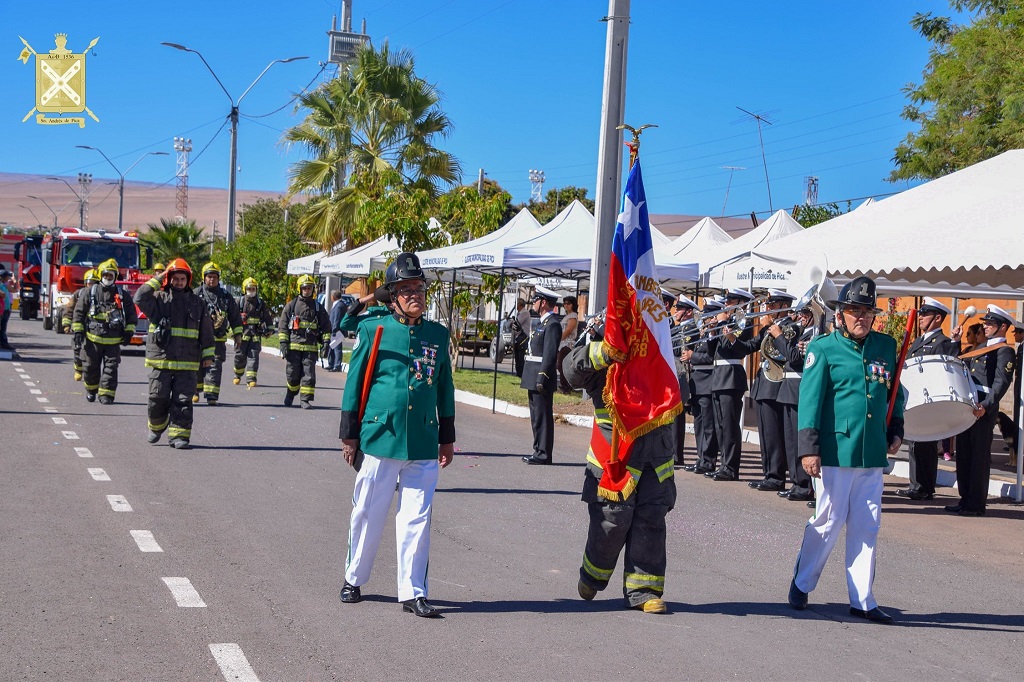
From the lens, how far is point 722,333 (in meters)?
12.6

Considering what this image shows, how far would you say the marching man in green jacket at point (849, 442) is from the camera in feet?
22.8

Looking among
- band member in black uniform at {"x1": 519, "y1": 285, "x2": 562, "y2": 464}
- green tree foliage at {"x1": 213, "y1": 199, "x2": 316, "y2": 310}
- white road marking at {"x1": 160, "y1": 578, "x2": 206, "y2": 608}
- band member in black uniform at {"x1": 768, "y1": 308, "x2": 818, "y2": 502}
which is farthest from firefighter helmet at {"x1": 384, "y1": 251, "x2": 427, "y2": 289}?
green tree foliage at {"x1": 213, "y1": 199, "x2": 316, "y2": 310}

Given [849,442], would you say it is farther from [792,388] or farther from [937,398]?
[792,388]

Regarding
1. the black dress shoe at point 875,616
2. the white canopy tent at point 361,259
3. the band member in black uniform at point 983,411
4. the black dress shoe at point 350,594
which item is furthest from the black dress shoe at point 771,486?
the white canopy tent at point 361,259

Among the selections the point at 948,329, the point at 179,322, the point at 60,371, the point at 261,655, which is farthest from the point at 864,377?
the point at 948,329

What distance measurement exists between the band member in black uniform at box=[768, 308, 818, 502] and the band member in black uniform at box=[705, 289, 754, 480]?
37.8 inches

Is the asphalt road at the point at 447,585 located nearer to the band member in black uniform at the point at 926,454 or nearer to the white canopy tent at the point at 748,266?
the band member in black uniform at the point at 926,454

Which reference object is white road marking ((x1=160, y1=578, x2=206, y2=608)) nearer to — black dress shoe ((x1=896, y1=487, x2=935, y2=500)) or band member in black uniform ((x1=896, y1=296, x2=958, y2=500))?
band member in black uniform ((x1=896, y1=296, x2=958, y2=500))

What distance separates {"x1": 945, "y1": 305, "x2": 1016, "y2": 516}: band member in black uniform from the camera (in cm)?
1116

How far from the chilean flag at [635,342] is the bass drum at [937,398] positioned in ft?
14.4

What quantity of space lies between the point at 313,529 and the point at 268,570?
57.8 inches

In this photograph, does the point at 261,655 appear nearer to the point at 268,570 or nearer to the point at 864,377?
the point at 268,570

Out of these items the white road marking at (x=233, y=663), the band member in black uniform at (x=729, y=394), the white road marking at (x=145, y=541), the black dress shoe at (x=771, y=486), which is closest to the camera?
the white road marking at (x=233, y=663)

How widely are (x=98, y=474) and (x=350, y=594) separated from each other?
206 inches
